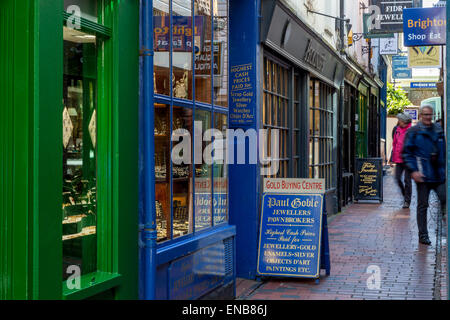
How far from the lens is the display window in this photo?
191 inches

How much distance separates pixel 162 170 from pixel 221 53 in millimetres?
1750

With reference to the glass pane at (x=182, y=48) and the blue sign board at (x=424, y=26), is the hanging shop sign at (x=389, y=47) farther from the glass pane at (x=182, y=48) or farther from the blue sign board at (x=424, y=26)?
the glass pane at (x=182, y=48)

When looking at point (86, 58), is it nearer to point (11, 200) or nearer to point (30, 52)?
point (30, 52)

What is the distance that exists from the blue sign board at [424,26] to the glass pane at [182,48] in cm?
656

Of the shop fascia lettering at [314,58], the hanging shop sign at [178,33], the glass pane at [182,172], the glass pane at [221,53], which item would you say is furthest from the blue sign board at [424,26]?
the glass pane at [182,172]

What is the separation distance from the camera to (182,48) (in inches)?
204

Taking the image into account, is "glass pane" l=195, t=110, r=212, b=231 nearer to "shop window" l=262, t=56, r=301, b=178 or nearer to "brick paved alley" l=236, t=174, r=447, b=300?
"brick paved alley" l=236, t=174, r=447, b=300

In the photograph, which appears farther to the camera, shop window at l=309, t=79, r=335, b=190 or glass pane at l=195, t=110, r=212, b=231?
shop window at l=309, t=79, r=335, b=190

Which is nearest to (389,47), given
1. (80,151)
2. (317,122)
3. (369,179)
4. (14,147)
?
(369,179)

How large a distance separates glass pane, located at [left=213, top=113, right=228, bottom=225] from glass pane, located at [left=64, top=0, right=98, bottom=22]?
80.8 inches

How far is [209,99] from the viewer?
19.0ft

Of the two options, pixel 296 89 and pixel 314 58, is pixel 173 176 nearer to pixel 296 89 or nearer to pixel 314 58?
pixel 296 89

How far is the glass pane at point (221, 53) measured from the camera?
19.7 feet

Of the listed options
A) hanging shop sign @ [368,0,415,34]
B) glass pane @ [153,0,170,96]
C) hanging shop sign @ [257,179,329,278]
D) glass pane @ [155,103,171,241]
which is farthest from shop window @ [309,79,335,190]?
glass pane @ [153,0,170,96]
